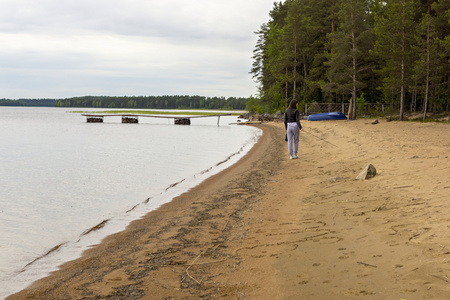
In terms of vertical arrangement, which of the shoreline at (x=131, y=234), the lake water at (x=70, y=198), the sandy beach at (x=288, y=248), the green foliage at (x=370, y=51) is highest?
the green foliage at (x=370, y=51)

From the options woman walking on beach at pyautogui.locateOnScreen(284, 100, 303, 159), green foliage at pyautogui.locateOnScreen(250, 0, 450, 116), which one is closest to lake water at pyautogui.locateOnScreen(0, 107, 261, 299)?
woman walking on beach at pyautogui.locateOnScreen(284, 100, 303, 159)

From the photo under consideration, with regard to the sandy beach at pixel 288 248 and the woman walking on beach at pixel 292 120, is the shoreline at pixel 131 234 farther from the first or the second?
the woman walking on beach at pixel 292 120

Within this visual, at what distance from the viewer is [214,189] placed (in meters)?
11.7

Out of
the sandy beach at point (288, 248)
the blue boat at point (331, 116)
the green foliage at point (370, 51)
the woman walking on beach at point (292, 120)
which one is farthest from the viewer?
the blue boat at point (331, 116)

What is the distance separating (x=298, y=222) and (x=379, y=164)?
5.98 m

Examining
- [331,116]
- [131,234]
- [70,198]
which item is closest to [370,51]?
[331,116]

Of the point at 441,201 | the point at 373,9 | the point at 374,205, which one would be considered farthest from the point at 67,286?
the point at 373,9

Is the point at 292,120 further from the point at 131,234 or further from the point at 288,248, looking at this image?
the point at 288,248

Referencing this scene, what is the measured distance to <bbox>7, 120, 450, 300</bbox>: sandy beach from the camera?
166 inches

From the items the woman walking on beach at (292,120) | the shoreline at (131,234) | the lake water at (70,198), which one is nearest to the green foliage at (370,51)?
the woman walking on beach at (292,120)

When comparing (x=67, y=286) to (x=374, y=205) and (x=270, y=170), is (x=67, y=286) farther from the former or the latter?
(x=270, y=170)

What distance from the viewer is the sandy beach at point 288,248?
13.8 feet

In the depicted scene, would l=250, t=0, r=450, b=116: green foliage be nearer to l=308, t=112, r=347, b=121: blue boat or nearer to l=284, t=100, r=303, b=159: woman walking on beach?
l=308, t=112, r=347, b=121: blue boat

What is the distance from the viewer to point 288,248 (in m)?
5.57
